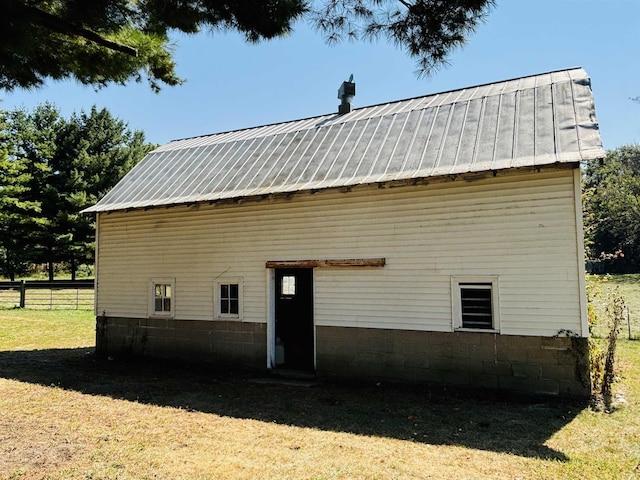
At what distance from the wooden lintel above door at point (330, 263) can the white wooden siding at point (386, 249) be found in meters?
0.10

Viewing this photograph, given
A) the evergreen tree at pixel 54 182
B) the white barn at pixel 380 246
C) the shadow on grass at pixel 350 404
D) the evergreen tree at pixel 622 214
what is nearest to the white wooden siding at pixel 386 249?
the white barn at pixel 380 246

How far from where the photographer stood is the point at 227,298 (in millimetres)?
9805

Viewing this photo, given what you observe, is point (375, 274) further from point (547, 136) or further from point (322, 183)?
point (547, 136)

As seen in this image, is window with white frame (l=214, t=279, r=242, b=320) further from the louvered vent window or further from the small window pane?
the louvered vent window

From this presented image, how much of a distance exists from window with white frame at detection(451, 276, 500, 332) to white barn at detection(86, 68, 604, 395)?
0.02 metres

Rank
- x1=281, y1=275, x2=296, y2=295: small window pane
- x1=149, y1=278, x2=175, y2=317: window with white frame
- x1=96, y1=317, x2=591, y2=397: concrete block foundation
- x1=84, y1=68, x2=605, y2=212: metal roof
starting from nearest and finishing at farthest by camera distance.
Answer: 1. x1=96, y1=317, x2=591, y2=397: concrete block foundation
2. x1=84, y1=68, x2=605, y2=212: metal roof
3. x1=281, y1=275, x2=296, y2=295: small window pane
4. x1=149, y1=278, x2=175, y2=317: window with white frame

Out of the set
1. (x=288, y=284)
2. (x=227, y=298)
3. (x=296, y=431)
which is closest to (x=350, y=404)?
(x=296, y=431)

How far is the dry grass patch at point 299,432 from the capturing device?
455 centimetres

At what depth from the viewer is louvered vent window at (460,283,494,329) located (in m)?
7.31

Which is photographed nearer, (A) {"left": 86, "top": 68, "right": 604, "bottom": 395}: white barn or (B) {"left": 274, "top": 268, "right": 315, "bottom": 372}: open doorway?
(A) {"left": 86, "top": 68, "right": 604, "bottom": 395}: white barn

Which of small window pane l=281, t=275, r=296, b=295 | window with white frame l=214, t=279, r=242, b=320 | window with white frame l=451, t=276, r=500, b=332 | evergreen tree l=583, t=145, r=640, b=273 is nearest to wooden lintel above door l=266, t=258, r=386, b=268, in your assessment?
small window pane l=281, t=275, r=296, b=295

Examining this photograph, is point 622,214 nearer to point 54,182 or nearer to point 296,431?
point 296,431

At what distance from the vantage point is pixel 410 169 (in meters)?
7.91

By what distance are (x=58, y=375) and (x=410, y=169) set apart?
8207 millimetres
